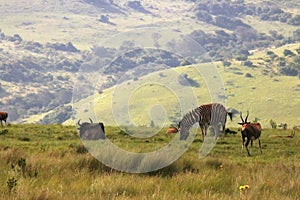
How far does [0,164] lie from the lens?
1098 cm

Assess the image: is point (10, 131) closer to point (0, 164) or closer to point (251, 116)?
point (0, 164)

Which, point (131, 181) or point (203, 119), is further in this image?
point (203, 119)

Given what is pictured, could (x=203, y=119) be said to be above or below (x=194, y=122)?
above

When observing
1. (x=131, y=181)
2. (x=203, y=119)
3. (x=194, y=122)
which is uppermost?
(x=131, y=181)

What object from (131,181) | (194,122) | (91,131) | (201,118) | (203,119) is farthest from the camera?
(203,119)

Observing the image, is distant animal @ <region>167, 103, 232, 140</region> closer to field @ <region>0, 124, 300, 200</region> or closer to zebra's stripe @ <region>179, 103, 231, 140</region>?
zebra's stripe @ <region>179, 103, 231, 140</region>

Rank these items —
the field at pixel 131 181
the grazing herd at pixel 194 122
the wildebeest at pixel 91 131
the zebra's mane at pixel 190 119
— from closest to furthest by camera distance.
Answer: the field at pixel 131 181 < the wildebeest at pixel 91 131 < the grazing herd at pixel 194 122 < the zebra's mane at pixel 190 119

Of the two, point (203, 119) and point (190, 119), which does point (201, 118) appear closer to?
point (203, 119)

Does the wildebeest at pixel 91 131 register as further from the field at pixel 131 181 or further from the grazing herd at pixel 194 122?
the field at pixel 131 181

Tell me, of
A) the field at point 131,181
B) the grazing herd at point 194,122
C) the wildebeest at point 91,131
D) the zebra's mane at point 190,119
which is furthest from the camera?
the zebra's mane at point 190,119

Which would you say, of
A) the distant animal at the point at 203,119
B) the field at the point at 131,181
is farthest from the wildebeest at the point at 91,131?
the field at the point at 131,181

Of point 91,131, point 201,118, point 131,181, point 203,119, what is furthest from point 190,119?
point 131,181

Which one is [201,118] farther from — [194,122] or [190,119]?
[190,119]

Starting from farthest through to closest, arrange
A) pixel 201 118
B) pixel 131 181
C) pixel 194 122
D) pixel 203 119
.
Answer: pixel 203 119, pixel 201 118, pixel 194 122, pixel 131 181
